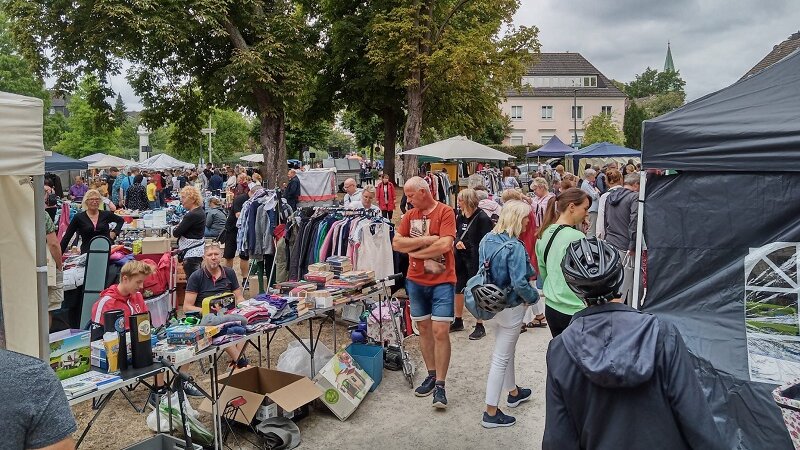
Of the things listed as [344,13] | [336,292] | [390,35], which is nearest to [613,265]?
[336,292]

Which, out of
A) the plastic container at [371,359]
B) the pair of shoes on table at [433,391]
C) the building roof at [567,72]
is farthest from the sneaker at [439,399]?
the building roof at [567,72]

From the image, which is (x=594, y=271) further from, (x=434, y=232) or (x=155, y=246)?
(x=155, y=246)

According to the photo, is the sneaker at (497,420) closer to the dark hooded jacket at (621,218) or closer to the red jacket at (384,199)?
the dark hooded jacket at (621,218)

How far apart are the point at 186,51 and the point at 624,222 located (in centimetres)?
1654

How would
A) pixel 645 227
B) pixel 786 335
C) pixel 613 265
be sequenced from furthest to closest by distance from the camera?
pixel 645 227, pixel 786 335, pixel 613 265

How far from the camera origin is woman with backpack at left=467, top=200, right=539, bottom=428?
163 inches

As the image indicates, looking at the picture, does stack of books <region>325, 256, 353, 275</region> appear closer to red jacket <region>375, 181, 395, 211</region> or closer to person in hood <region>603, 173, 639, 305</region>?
person in hood <region>603, 173, 639, 305</region>

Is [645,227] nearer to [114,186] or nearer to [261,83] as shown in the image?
[261,83]

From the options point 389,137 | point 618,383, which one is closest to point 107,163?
point 389,137

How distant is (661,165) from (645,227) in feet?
1.56

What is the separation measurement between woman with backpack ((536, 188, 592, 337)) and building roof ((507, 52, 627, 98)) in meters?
58.6

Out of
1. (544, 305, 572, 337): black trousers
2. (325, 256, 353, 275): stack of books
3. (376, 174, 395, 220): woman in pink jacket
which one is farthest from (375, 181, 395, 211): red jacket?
(544, 305, 572, 337): black trousers

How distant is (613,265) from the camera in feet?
6.18

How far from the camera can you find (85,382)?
3336mm
